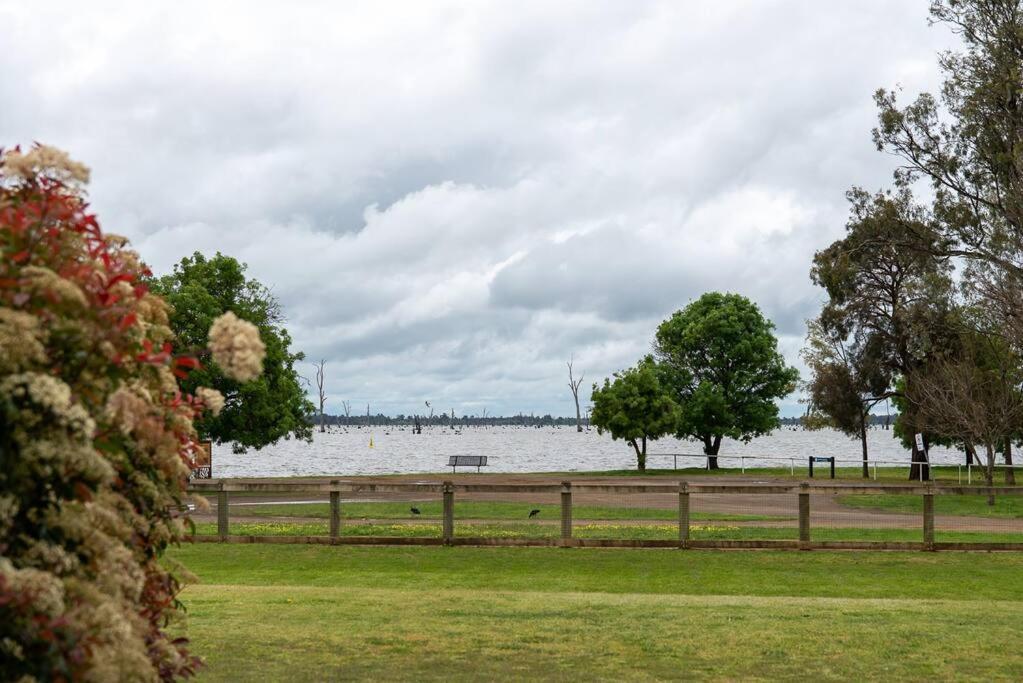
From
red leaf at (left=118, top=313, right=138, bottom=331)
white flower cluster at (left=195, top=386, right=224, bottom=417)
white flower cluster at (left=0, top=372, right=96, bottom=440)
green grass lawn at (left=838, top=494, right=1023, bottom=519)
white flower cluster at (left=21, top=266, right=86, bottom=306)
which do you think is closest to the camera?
white flower cluster at (left=0, top=372, right=96, bottom=440)

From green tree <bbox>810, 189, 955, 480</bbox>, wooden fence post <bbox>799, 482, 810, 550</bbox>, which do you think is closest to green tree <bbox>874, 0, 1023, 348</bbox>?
green tree <bbox>810, 189, 955, 480</bbox>

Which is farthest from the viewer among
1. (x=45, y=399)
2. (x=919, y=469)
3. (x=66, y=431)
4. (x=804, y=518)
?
(x=919, y=469)

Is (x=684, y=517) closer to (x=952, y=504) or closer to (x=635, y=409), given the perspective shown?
(x=952, y=504)

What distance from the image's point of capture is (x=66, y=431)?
155 inches

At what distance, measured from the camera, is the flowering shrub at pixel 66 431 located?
12.5 feet

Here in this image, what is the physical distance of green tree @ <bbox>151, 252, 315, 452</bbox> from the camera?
144 ft

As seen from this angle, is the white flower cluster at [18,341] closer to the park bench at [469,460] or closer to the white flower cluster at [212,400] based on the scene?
the white flower cluster at [212,400]

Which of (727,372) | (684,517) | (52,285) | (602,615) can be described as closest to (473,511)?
(684,517)

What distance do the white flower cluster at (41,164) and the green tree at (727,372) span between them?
64664mm

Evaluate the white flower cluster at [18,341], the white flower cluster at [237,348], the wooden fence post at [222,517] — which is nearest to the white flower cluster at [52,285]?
the white flower cluster at [18,341]

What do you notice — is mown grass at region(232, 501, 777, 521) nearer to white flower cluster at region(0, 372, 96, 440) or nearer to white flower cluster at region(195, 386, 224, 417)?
white flower cluster at region(195, 386, 224, 417)

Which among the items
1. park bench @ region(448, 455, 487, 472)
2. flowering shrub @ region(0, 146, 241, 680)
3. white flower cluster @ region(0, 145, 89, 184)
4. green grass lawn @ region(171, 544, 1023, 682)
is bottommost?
park bench @ region(448, 455, 487, 472)

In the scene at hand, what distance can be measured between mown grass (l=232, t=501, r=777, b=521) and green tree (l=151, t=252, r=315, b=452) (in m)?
12.4

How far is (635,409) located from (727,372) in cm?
1144
